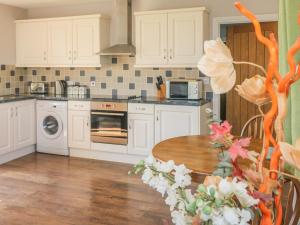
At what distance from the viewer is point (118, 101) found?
4949 millimetres

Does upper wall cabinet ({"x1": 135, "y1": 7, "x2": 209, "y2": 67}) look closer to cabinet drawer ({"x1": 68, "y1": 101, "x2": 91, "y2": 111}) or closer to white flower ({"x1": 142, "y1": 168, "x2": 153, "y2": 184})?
cabinet drawer ({"x1": 68, "y1": 101, "x2": 91, "y2": 111})

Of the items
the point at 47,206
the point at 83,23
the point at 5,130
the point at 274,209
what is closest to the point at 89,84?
the point at 83,23

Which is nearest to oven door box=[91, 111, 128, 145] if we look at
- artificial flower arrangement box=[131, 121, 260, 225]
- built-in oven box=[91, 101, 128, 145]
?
built-in oven box=[91, 101, 128, 145]

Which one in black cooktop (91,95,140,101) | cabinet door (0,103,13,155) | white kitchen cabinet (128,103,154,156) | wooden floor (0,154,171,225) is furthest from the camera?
black cooktop (91,95,140,101)

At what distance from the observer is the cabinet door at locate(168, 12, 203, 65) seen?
4719 millimetres

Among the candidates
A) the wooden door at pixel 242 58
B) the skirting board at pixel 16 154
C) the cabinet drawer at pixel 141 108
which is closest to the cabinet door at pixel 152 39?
the cabinet drawer at pixel 141 108

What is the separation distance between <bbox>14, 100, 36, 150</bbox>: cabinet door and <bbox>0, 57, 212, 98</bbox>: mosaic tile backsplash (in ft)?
2.10

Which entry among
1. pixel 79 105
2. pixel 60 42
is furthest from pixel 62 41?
pixel 79 105

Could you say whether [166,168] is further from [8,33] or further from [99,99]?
[8,33]

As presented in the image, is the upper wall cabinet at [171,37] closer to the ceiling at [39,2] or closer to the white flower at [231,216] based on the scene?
the ceiling at [39,2]

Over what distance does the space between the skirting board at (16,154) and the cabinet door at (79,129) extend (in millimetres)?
743

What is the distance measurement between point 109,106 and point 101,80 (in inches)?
32.1

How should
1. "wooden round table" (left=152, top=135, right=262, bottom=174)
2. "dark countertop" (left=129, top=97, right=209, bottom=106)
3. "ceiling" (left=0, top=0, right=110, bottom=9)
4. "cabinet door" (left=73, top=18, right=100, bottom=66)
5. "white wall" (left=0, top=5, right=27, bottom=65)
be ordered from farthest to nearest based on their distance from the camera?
"white wall" (left=0, top=5, right=27, bottom=65)
"ceiling" (left=0, top=0, right=110, bottom=9)
"cabinet door" (left=73, top=18, right=100, bottom=66)
"dark countertop" (left=129, top=97, right=209, bottom=106)
"wooden round table" (left=152, top=135, right=262, bottom=174)

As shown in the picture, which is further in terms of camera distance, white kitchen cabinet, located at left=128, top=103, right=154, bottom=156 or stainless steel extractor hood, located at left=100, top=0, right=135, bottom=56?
stainless steel extractor hood, located at left=100, top=0, right=135, bottom=56
